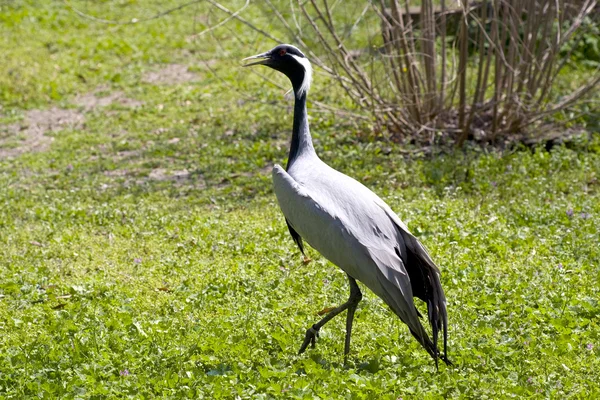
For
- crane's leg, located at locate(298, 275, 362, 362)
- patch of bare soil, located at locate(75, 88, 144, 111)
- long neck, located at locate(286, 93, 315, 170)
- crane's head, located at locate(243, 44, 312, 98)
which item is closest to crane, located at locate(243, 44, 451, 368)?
crane's leg, located at locate(298, 275, 362, 362)

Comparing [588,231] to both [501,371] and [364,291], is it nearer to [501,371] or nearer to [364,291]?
[364,291]

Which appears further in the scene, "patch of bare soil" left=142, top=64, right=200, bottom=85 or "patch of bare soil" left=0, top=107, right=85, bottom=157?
"patch of bare soil" left=142, top=64, right=200, bottom=85

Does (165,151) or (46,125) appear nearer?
(165,151)

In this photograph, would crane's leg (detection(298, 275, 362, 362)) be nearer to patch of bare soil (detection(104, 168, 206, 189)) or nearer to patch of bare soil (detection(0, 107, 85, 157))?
patch of bare soil (detection(104, 168, 206, 189))

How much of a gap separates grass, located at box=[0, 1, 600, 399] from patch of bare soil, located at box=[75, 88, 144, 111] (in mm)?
81

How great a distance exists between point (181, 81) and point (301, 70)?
7.42 metres

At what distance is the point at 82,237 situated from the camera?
22.7 feet

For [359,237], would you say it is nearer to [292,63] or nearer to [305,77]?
[305,77]

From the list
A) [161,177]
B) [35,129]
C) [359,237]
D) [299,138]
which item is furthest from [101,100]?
[359,237]

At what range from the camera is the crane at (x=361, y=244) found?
434 centimetres

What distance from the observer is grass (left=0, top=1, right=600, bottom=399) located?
4.34 metres

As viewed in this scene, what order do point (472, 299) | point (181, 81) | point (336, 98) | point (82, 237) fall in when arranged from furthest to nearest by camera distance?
point (181, 81) < point (336, 98) < point (82, 237) < point (472, 299)

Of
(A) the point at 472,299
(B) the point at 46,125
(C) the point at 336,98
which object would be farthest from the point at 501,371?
(B) the point at 46,125

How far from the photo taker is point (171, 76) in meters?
12.7
